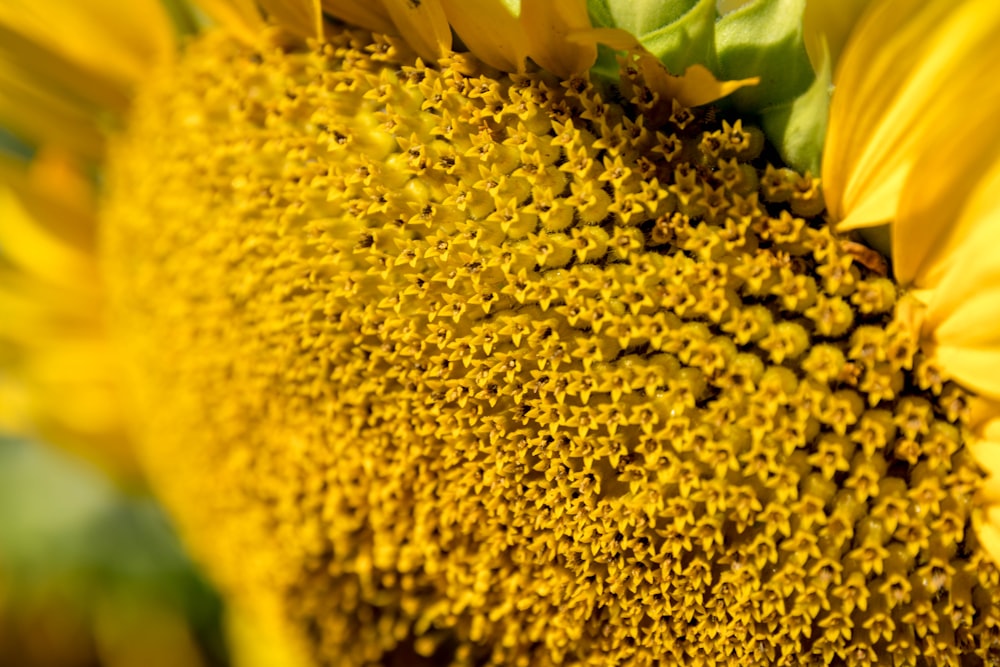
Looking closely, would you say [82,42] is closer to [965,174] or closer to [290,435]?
[290,435]

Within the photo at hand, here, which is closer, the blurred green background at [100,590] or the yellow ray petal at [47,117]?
the yellow ray petal at [47,117]

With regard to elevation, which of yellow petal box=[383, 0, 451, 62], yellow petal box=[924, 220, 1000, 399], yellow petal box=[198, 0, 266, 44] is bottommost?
yellow petal box=[924, 220, 1000, 399]

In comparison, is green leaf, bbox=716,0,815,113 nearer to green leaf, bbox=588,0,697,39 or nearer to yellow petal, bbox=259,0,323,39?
green leaf, bbox=588,0,697,39

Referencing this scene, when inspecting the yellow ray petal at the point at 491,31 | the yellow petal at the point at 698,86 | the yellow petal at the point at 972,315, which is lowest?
the yellow petal at the point at 972,315

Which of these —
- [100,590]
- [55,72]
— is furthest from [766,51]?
[100,590]

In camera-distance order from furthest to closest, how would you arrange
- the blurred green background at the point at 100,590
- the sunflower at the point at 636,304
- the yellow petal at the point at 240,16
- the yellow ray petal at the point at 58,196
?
the blurred green background at the point at 100,590 < the yellow ray petal at the point at 58,196 < the yellow petal at the point at 240,16 < the sunflower at the point at 636,304

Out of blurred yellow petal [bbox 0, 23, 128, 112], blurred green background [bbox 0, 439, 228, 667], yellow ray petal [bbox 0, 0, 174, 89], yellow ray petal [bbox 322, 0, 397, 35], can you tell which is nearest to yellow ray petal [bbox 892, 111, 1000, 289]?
yellow ray petal [bbox 322, 0, 397, 35]

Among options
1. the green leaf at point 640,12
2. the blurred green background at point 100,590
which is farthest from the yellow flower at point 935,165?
the blurred green background at point 100,590

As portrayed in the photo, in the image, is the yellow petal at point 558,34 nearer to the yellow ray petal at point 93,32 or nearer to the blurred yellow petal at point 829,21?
the blurred yellow petal at point 829,21
